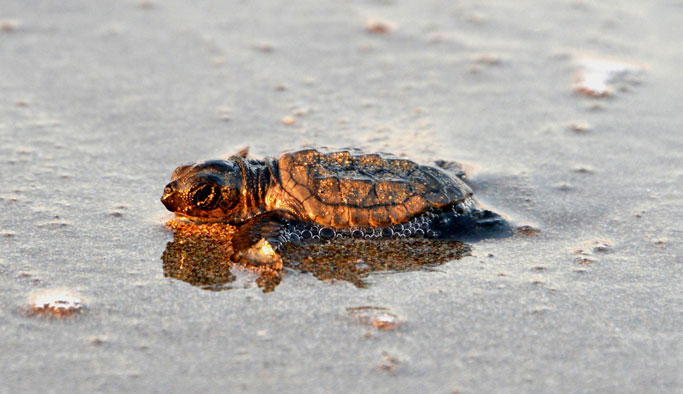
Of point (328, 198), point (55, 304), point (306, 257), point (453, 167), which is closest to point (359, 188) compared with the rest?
point (328, 198)

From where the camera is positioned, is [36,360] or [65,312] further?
[65,312]

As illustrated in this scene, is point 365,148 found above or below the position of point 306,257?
above

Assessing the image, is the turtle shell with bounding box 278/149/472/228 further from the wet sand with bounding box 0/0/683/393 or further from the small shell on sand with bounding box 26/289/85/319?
the small shell on sand with bounding box 26/289/85/319

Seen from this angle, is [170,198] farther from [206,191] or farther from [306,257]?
[306,257]

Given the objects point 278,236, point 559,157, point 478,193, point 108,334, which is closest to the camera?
point 108,334

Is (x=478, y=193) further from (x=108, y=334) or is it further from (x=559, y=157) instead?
(x=108, y=334)

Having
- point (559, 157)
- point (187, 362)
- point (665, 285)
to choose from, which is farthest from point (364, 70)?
point (187, 362)

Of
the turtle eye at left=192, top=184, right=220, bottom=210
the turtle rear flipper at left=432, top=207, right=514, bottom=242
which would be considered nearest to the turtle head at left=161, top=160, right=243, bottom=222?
the turtle eye at left=192, top=184, right=220, bottom=210
